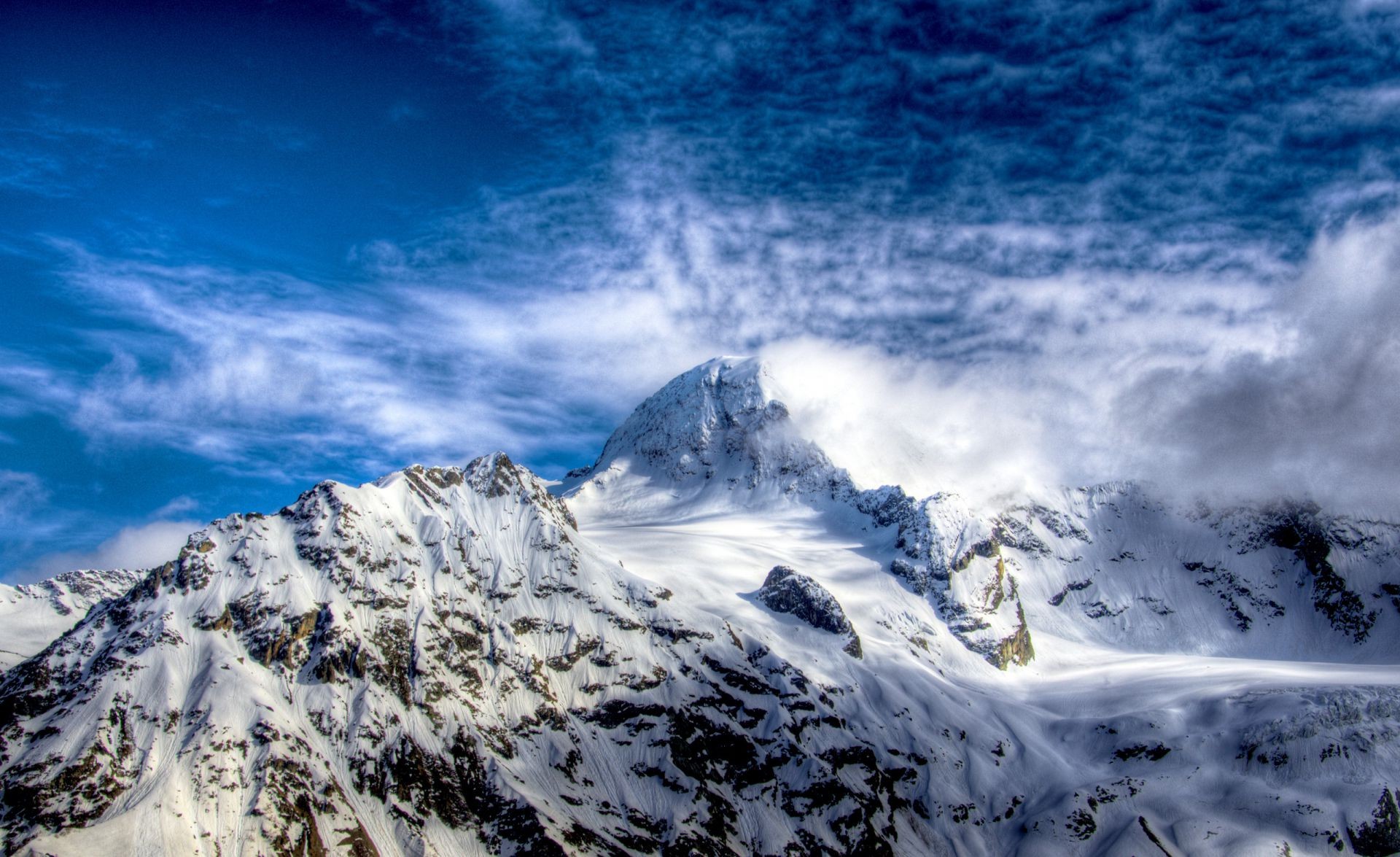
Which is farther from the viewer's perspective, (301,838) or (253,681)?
(253,681)

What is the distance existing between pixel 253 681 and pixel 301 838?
126 feet

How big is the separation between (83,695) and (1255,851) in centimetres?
24231

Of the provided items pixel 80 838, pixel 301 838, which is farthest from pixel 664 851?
pixel 80 838

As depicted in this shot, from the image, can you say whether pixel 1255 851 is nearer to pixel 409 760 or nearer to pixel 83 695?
pixel 409 760

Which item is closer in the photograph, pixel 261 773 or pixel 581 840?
pixel 261 773

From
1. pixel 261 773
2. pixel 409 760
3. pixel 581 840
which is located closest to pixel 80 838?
pixel 261 773

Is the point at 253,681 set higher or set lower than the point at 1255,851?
higher

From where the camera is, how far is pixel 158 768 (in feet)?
577

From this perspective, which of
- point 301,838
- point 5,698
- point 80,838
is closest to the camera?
point 80,838

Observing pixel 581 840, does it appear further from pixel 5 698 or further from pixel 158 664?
pixel 5 698

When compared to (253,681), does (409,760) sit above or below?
below

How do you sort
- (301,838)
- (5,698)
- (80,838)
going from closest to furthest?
(80,838), (301,838), (5,698)

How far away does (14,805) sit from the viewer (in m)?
164

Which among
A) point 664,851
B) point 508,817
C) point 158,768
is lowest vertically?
point 664,851
